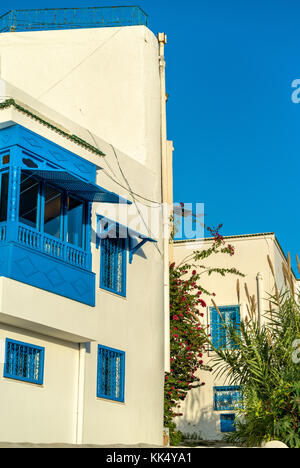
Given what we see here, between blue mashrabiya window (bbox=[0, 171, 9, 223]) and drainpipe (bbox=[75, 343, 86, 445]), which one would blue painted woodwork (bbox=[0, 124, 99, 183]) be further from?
drainpipe (bbox=[75, 343, 86, 445])

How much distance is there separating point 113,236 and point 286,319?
14.3ft

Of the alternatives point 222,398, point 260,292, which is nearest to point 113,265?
point 260,292


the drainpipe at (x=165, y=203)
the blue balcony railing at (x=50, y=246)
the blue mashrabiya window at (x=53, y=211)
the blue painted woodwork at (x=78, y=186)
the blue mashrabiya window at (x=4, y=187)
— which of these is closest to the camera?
the blue balcony railing at (x=50, y=246)

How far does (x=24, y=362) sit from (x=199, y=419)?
10.1m

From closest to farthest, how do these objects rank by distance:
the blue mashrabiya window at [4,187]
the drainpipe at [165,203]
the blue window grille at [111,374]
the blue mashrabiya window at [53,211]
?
the blue mashrabiya window at [4,187] < the blue mashrabiya window at [53,211] < the blue window grille at [111,374] < the drainpipe at [165,203]

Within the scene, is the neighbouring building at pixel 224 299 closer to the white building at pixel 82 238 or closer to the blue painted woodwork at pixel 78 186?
the white building at pixel 82 238

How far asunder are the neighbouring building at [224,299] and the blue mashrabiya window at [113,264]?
19.3 feet

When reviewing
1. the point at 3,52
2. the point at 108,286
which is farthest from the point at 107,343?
the point at 3,52

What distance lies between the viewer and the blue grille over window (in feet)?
48.0

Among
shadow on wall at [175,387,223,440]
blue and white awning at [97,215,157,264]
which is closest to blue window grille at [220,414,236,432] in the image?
shadow on wall at [175,387,223,440]

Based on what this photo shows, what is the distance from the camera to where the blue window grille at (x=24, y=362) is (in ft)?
39.8

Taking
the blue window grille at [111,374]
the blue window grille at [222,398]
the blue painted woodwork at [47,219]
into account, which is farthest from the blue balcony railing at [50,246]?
the blue window grille at [222,398]

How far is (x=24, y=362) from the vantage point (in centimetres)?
1248
